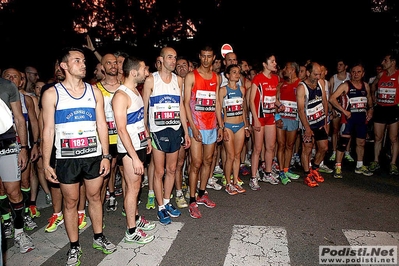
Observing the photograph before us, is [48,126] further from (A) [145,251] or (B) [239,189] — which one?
(B) [239,189]

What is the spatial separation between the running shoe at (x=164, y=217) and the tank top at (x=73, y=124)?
5.58ft

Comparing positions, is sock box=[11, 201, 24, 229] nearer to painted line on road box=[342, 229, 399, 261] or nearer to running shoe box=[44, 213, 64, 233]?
running shoe box=[44, 213, 64, 233]

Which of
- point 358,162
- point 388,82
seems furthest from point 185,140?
point 388,82

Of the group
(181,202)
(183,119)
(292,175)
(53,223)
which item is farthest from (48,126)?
(292,175)

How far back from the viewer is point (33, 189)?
5387 mm

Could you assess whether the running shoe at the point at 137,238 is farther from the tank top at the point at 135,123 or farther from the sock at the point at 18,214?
the sock at the point at 18,214

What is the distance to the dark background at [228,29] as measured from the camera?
17547 millimetres

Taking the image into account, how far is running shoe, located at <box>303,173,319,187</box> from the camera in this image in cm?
644

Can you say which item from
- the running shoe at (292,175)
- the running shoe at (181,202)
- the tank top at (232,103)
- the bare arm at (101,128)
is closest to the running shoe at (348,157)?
the running shoe at (292,175)

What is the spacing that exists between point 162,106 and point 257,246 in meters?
2.32

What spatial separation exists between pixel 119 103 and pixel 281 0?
57.7ft

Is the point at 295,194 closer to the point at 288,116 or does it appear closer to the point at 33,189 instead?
the point at 288,116

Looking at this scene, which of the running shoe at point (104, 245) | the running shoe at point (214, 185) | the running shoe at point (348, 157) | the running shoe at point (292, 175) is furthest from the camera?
the running shoe at point (348, 157)

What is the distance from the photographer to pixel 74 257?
3.75 m
